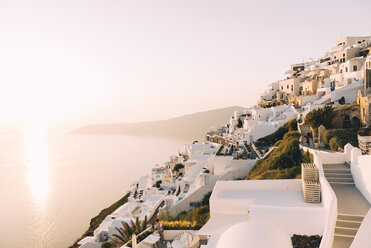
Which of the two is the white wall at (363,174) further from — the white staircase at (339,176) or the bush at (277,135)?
the bush at (277,135)

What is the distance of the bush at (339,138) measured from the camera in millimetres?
11195

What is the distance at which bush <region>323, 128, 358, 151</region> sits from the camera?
11.2 meters

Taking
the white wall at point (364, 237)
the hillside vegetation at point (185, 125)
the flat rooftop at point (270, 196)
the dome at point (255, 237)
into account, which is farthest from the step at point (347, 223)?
the hillside vegetation at point (185, 125)

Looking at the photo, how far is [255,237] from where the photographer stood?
4.05m

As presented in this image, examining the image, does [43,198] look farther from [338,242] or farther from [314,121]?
[338,242]

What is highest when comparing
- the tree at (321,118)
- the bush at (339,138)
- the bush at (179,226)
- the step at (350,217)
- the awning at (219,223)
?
the tree at (321,118)

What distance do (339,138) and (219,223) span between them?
799 centimetres

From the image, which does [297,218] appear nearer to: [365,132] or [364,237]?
[364,237]

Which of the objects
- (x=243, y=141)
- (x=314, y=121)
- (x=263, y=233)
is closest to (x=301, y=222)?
(x=263, y=233)

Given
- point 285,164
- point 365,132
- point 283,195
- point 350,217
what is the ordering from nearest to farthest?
point 350,217
point 283,195
point 365,132
point 285,164

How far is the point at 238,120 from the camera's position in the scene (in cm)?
3400

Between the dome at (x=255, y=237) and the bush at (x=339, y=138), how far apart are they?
8.72m

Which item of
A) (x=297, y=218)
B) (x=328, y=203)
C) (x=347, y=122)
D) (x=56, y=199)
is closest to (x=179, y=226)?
(x=297, y=218)

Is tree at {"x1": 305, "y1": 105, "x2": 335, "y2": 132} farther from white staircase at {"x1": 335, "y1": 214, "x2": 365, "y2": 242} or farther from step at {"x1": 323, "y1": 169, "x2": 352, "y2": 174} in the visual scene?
white staircase at {"x1": 335, "y1": 214, "x2": 365, "y2": 242}
